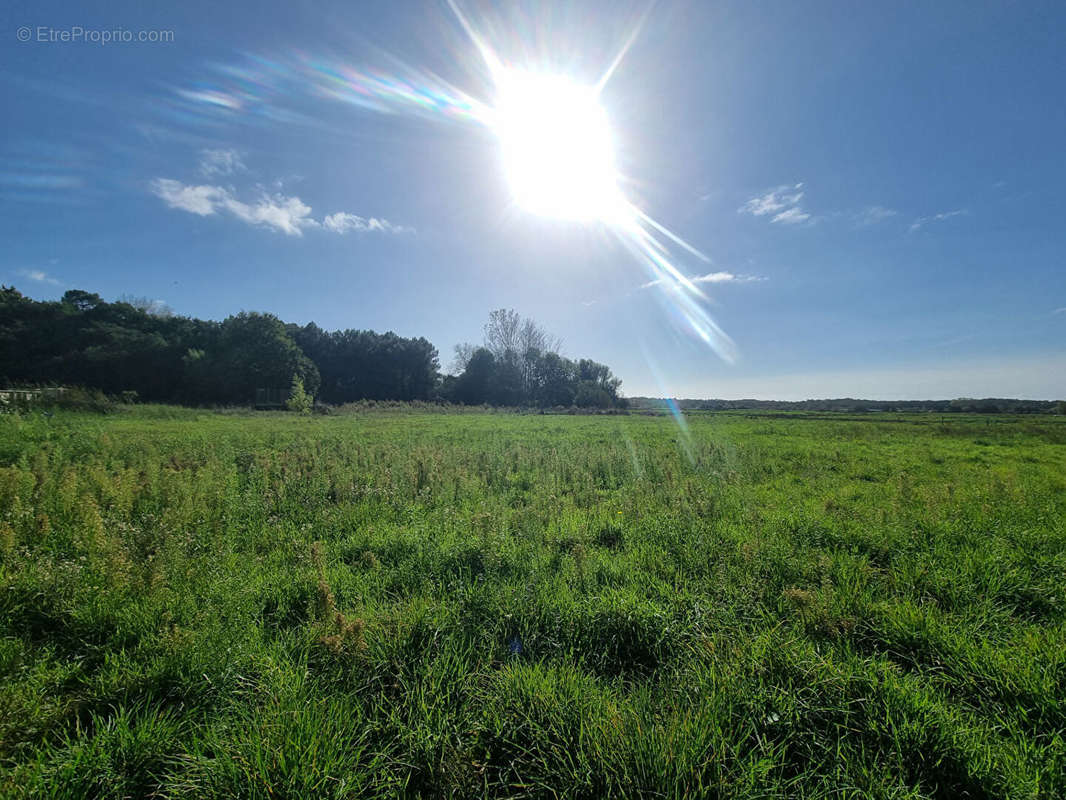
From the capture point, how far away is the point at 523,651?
9.60 feet

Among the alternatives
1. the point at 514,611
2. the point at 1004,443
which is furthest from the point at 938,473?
the point at 1004,443

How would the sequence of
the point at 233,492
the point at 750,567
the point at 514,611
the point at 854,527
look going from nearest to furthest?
the point at 514,611 < the point at 750,567 < the point at 854,527 < the point at 233,492

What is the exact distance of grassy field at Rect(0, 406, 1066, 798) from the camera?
194 cm

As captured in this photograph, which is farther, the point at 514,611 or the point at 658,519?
the point at 658,519

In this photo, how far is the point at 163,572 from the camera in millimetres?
3521

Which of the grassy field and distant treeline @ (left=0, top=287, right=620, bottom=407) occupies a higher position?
distant treeline @ (left=0, top=287, right=620, bottom=407)

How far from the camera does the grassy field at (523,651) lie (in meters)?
1.94

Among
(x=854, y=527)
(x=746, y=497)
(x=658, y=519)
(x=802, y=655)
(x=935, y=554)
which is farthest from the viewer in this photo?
(x=746, y=497)

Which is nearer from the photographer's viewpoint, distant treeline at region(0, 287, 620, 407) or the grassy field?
the grassy field

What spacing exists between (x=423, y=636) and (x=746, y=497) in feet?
20.5

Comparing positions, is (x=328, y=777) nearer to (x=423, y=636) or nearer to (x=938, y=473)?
(x=423, y=636)

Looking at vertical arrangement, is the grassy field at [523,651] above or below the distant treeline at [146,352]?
below

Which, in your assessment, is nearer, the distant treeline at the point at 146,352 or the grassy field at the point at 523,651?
the grassy field at the point at 523,651

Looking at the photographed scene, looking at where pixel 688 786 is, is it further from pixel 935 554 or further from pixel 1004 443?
pixel 1004 443
